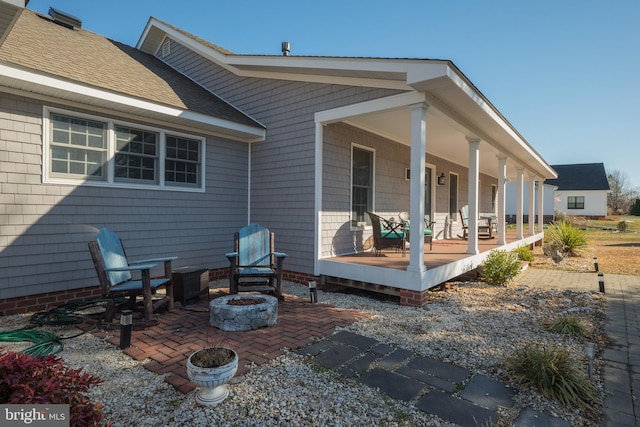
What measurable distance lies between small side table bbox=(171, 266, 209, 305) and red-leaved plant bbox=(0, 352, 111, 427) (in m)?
3.09

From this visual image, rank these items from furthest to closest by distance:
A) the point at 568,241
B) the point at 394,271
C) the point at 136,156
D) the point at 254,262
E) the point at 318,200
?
the point at 568,241 < the point at 318,200 < the point at 136,156 < the point at 254,262 < the point at 394,271

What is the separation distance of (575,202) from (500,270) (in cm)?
3419

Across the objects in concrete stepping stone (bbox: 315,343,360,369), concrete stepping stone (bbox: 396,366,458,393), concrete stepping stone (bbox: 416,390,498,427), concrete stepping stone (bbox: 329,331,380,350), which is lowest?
concrete stepping stone (bbox: 416,390,498,427)

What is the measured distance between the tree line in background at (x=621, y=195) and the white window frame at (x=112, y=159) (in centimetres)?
4848

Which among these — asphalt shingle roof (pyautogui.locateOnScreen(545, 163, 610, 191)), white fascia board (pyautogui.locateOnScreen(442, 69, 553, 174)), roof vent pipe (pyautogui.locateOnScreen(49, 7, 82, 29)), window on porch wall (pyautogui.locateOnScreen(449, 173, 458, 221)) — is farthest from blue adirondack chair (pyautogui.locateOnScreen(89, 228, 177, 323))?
asphalt shingle roof (pyautogui.locateOnScreen(545, 163, 610, 191))

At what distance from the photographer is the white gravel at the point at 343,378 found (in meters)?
2.08

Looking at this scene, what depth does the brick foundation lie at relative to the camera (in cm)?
455

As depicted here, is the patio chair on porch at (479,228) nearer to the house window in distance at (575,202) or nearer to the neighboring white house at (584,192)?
the neighboring white house at (584,192)

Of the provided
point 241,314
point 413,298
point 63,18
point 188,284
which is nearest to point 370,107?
point 413,298

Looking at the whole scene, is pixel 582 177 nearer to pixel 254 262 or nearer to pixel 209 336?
pixel 254 262

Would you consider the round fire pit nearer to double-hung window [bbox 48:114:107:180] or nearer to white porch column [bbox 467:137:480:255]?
double-hung window [bbox 48:114:107:180]

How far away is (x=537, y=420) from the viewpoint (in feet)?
6.91

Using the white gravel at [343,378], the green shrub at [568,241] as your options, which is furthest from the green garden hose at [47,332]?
the green shrub at [568,241]

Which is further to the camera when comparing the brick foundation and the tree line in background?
the tree line in background
